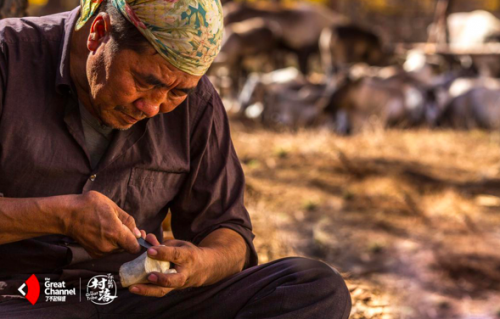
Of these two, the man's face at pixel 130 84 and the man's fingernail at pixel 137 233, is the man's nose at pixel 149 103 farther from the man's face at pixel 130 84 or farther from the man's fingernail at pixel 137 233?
the man's fingernail at pixel 137 233

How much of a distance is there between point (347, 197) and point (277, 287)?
13.0ft

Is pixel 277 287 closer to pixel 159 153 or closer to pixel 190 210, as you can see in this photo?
pixel 190 210

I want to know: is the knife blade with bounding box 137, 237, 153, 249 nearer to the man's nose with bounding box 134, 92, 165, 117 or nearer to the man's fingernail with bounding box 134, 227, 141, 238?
the man's fingernail with bounding box 134, 227, 141, 238

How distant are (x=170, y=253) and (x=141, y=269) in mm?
87

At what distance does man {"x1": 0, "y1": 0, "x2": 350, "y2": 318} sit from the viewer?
1.73 m

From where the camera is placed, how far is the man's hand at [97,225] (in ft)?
5.39

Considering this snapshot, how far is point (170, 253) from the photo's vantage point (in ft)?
5.72

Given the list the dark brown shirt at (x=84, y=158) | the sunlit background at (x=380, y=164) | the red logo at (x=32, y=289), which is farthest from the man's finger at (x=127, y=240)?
the sunlit background at (x=380, y=164)

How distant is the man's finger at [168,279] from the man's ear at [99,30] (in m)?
0.65

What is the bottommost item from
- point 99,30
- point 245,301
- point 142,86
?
point 245,301

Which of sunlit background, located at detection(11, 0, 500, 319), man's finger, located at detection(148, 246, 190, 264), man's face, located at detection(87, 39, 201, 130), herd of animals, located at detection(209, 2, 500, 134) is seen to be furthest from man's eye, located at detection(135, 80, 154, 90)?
herd of animals, located at detection(209, 2, 500, 134)

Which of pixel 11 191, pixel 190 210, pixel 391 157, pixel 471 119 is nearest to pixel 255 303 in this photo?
pixel 190 210

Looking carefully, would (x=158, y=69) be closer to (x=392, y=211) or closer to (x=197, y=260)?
(x=197, y=260)

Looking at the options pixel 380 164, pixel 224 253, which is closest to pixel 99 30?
pixel 224 253
